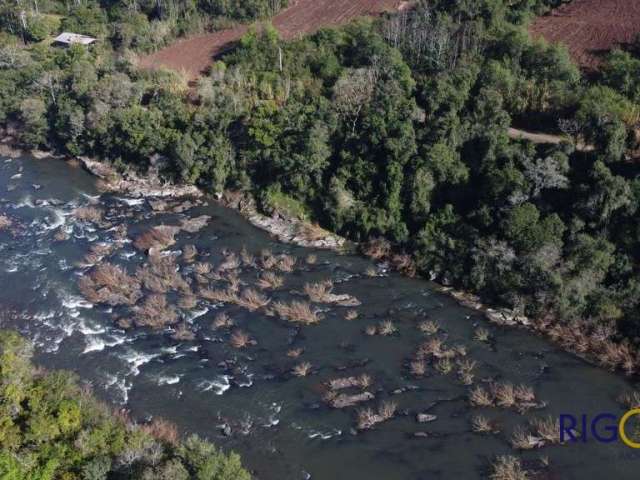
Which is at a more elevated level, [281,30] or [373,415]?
[281,30]

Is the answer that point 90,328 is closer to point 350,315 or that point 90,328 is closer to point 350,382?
point 350,315

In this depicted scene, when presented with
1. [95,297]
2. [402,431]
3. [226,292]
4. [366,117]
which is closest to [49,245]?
[95,297]

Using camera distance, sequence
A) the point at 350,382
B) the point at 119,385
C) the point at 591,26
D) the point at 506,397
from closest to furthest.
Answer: the point at 506,397
the point at 350,382
the point at 119,385
the point at 591,26

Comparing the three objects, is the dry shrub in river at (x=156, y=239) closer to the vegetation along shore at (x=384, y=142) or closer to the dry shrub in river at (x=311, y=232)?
the vegetation along shore at (x=384, y=142)

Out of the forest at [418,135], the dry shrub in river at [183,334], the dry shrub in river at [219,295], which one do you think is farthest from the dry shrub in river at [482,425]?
the dry shrub in river at [183,334]

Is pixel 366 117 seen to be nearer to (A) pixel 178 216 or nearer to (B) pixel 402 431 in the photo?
(A) pixel 178 216

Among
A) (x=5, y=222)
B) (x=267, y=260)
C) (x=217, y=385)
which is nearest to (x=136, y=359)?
(x=217, y=385)

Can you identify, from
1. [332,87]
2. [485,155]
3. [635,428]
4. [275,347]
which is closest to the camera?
[635,428]
